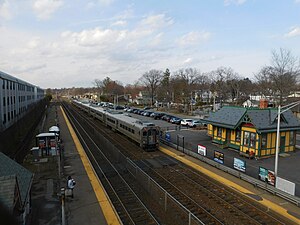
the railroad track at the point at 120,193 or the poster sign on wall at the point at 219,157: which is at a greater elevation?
the poster sign on wall at the point at 219,157

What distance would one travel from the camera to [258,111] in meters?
27.0

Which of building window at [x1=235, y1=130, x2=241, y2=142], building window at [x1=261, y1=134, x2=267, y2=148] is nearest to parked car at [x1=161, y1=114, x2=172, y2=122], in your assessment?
building window at [x1=235, y1=130, x2=241, y2=142]

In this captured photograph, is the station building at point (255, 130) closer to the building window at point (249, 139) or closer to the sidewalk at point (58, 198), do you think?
the building window at point (249, 139)

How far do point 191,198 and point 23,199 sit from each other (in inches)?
386

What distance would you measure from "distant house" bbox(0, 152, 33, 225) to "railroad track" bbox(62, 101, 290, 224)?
8868 mm

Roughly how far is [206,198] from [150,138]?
526 inches

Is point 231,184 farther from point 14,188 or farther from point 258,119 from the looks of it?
point 14,188

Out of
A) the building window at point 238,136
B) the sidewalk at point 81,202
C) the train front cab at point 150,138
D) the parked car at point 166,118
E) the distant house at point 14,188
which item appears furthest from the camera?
the parked car at point 166,118

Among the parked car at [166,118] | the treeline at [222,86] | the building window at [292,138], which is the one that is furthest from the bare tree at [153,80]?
the building window at [292,138]

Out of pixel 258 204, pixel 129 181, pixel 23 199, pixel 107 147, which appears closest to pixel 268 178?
pixel 258 204

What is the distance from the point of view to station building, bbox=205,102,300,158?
2550 cm

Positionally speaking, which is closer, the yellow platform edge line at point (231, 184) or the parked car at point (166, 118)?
the yellow platform edge line at point (231, 184)

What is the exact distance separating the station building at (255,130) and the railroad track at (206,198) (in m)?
8.01

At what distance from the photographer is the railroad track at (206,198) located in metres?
13.9
